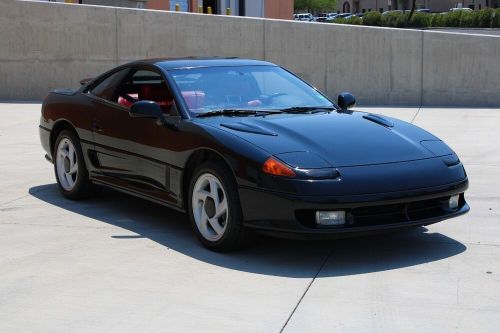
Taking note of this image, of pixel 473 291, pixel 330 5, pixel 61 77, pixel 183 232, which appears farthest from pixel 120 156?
pixel 330 5

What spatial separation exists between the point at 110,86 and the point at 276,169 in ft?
8.22

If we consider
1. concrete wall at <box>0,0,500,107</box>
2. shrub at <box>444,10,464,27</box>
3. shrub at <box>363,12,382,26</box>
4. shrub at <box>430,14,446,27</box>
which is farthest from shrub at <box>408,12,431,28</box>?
concrete wall at <box>0,0,500,107</box>

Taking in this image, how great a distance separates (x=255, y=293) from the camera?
17.0 ft

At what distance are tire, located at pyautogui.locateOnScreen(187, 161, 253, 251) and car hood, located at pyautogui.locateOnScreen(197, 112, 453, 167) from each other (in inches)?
13.0

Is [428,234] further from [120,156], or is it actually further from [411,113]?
[411,113]

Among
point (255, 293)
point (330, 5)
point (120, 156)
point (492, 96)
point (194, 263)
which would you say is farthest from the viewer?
point (330, 5)

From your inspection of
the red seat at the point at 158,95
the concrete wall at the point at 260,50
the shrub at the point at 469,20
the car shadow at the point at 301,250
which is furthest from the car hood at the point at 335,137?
the shrub at the point at 469,20

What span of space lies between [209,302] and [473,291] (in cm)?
159

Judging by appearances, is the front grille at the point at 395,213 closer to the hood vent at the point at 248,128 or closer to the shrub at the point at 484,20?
the hood vent at the point at 248,128

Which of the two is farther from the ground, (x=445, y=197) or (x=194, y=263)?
(x=445, y=197)

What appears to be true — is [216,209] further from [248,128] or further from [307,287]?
[307,287]

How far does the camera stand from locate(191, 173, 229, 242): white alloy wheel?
6.00 meters

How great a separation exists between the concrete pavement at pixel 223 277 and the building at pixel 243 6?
23.0m

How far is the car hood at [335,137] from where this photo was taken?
5820 millimetres
